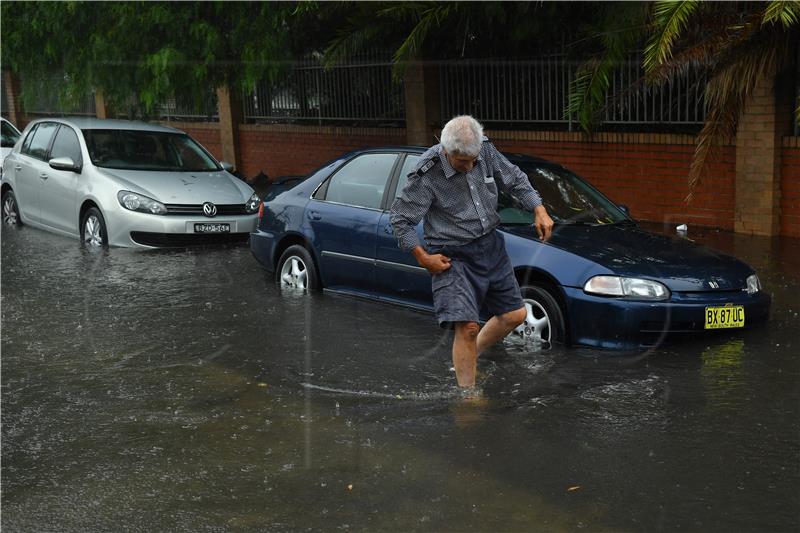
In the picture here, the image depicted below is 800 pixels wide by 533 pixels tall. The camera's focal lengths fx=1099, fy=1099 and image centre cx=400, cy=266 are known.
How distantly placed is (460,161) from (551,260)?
64.1 inches

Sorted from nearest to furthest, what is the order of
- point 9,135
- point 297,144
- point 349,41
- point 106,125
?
point 106,125, point 349,41, point 9,135, point 297,144

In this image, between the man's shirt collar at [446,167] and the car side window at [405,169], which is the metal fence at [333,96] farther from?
the man's shirt collar at [446,167]

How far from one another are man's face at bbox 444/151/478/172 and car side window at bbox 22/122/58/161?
8.82 meters

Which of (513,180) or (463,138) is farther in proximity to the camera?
(513,180)

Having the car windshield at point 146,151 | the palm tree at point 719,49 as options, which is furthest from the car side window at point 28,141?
the palm tree at point 719,49

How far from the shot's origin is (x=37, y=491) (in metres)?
5.05

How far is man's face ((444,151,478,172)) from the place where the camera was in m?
6.18

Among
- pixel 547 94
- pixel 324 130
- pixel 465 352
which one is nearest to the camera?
pixel 465 352

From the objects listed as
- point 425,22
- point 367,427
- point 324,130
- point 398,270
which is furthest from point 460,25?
point 367,427

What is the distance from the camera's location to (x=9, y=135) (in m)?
19.1

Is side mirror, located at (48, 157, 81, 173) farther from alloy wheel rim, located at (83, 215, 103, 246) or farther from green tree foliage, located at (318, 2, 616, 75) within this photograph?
green tree foliage, located at (318, 2, 616, 75)

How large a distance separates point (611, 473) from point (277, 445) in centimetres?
169

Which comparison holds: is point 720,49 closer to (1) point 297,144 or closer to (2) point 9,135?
(1) point 297,144

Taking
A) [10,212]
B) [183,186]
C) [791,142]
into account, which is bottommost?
[10,212]
